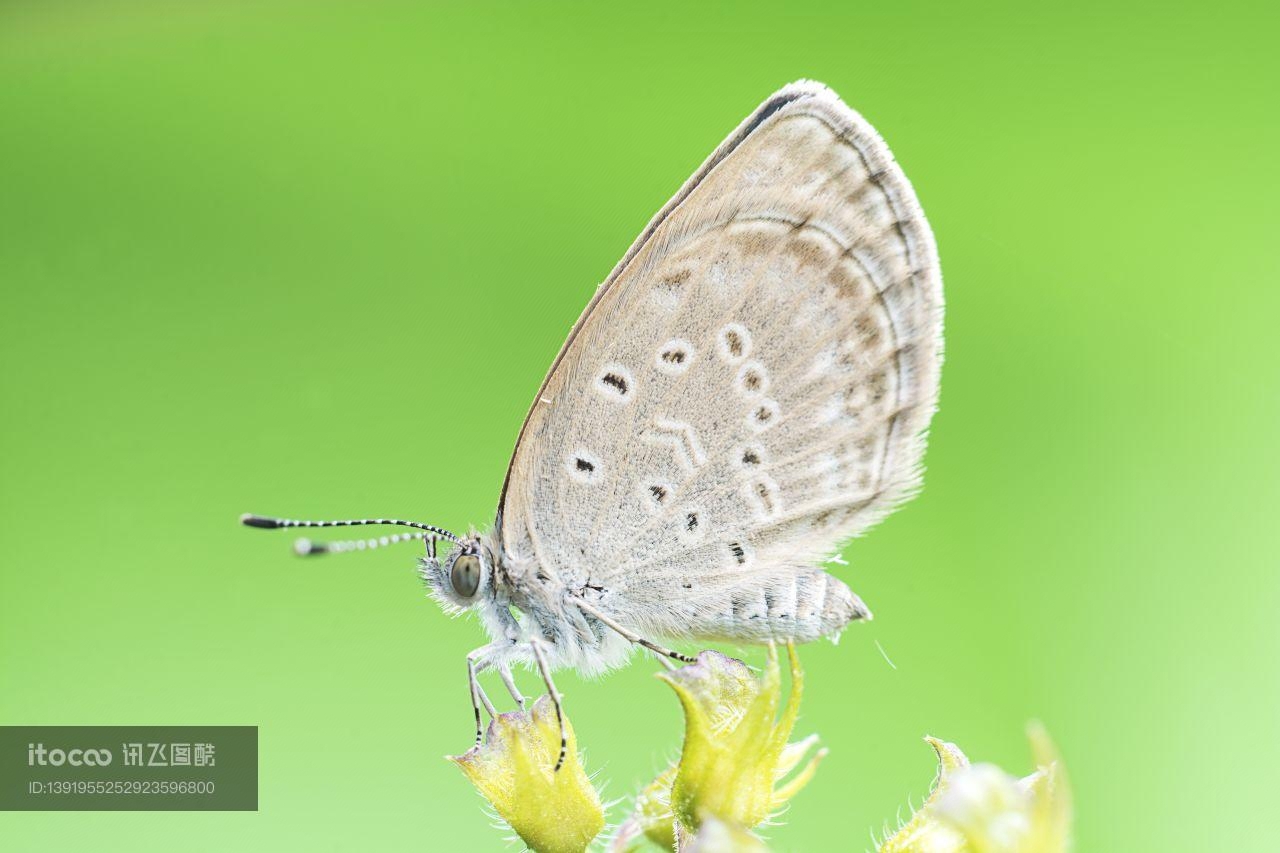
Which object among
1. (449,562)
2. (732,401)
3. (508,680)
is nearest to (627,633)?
(508,680)

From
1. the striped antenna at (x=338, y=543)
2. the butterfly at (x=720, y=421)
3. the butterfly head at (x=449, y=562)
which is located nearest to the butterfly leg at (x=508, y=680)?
the butterfly at (x=720, y=421)

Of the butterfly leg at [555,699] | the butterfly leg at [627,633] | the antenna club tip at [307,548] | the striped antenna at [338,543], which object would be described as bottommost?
the butterfly leg at [555,699]

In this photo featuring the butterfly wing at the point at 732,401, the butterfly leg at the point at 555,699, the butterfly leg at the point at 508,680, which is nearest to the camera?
the butterfly leg at the point at 555,699

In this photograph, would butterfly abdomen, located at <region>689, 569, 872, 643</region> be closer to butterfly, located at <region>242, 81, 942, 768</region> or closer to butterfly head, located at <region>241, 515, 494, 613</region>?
butterfly, located at <region>242, 81, 942, 768</region>

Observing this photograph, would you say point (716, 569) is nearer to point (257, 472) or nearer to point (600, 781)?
point (600, 781)

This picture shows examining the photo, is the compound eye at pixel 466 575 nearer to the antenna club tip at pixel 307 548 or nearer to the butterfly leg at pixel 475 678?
the butterfly leg at pixel 475 678

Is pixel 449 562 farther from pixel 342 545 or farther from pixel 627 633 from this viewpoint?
pixel 627 633

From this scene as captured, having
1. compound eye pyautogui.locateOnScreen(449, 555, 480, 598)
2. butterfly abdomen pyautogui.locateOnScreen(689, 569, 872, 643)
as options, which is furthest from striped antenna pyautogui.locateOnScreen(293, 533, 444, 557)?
butterfly abdomen pyautogui.locateOnScreen(689, 569, 872, 643)

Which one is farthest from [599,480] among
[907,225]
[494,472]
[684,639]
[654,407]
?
[494,472]
